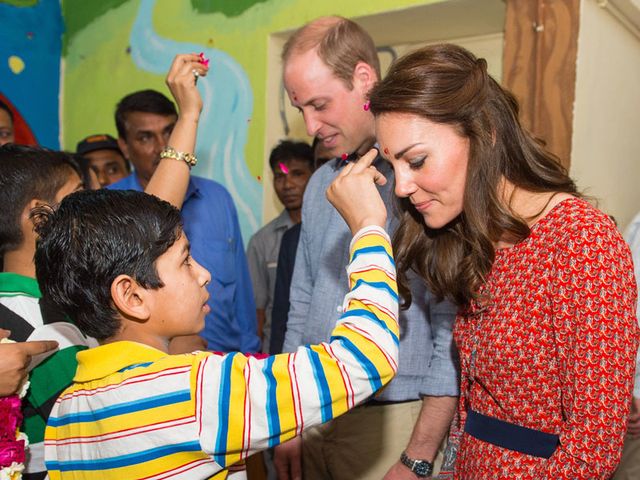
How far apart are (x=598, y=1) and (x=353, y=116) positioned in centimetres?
107

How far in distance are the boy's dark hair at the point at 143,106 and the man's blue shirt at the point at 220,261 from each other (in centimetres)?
35

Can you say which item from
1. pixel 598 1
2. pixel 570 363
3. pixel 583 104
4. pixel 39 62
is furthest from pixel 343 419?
pixel 39 62

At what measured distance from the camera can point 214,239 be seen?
230 cm

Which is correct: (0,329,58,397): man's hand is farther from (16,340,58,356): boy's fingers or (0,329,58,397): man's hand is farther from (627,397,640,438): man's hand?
(627,397,640,438): man's hand

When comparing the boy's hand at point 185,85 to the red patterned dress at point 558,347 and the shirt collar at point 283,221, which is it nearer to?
the red patterned dress at point 558,347

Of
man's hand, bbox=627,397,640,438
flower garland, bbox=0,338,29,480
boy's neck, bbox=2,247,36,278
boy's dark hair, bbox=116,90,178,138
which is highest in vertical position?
boy's dark hair, bbox=116,90,178,138

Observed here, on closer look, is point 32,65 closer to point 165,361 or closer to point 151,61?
point 151,61

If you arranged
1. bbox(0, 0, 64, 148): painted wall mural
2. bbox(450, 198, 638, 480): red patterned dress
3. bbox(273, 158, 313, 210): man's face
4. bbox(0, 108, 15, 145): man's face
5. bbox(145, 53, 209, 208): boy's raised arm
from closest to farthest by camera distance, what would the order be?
1. bbox(450, 198, 638, 480): red patterned dress
2. bbox(145, 53, 209, 208): boy's raised arm
3. bbox(0, 108, 15, 145): man's face
4. bbox(273, 158, 313, 210): man's face
5. bbox(0, 0, 64, 148): painted wall mural

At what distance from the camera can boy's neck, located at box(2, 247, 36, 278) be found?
137cm

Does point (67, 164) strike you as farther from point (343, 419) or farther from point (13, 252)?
point (343, 419)

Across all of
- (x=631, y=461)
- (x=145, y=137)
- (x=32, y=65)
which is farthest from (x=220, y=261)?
(x=32, y=65)

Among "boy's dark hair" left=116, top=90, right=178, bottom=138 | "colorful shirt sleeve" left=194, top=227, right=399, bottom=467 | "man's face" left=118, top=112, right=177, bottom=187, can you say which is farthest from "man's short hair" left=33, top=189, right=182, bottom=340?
"boy's dark hair" left=116, top=90, right=178, bottom=138

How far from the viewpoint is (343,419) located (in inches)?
62.4

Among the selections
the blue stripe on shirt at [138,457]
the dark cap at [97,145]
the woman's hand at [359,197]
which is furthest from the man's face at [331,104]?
the dark cap at [97,145]
